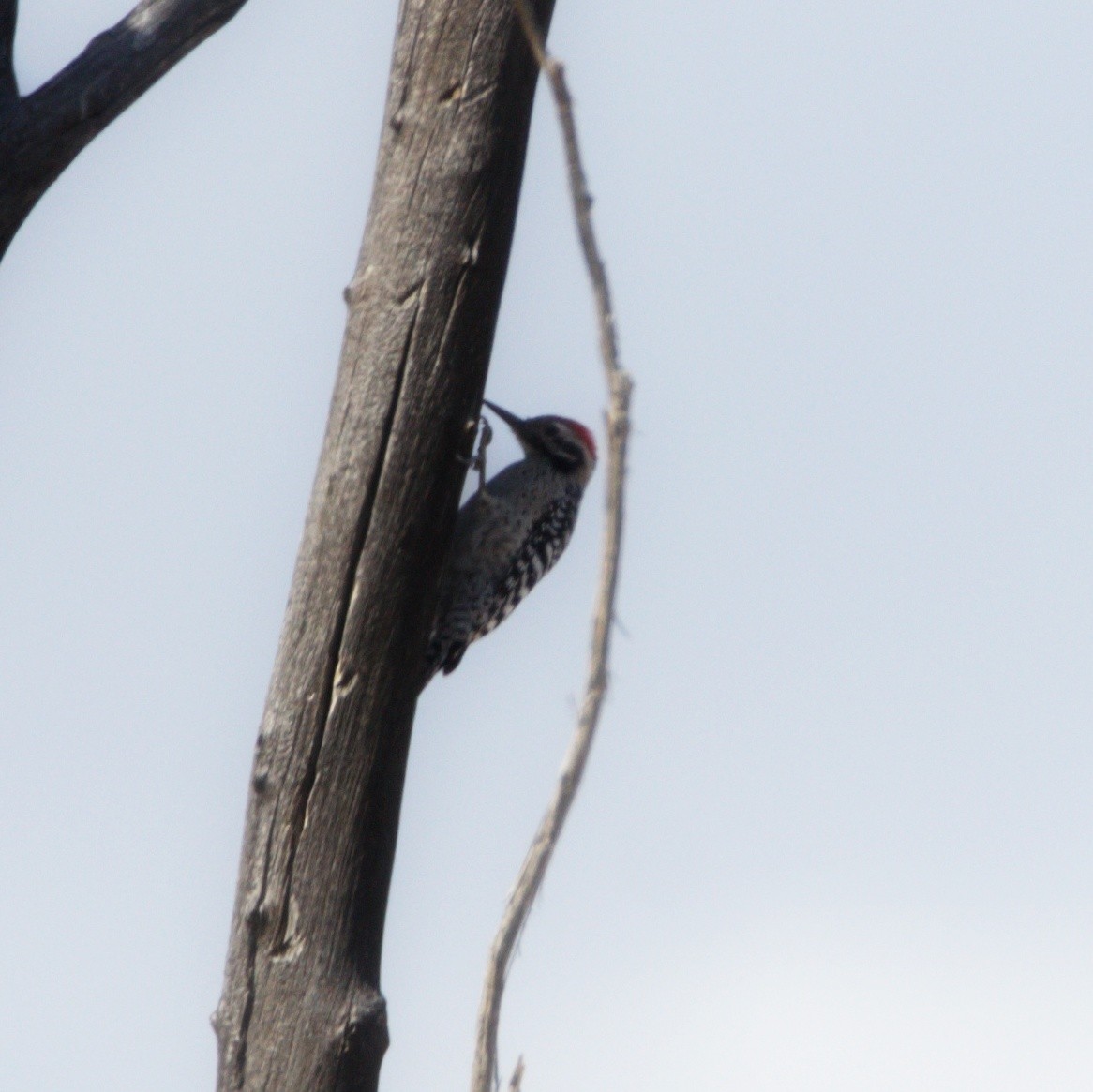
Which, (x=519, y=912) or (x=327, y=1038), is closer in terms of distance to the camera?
(x=519, y=912)

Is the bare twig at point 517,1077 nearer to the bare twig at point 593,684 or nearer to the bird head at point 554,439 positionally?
the bare twig at point 593,684

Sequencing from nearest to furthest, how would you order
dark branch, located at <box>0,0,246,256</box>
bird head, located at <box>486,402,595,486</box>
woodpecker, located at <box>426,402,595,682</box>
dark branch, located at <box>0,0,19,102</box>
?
dark branch, located at <box>0,0,246,256</box> → dark branch, located at <box>0,0,19,102</box> → woodpecker, located at <box>426,402,595,682</box> → bird head, located at <box>486,402,595,486</box>

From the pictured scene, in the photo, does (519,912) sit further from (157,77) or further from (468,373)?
(157,77)

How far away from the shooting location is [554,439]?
8.24 meters

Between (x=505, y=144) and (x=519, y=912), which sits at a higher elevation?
(x=505, y=144)

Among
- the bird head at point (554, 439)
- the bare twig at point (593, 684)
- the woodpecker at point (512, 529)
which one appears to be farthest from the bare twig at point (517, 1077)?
the bird head at point (554, 439)

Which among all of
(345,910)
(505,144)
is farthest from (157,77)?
(345,910)

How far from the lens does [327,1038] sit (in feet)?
10.9

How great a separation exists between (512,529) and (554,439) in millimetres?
887

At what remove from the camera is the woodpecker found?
23.6 ft

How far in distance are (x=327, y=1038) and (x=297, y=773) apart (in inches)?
21.7

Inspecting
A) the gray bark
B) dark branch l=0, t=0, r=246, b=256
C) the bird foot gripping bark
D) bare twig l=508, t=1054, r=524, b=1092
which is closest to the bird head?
the bird foot gripping bark

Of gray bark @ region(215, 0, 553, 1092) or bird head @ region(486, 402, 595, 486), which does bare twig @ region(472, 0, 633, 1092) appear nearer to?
gray bark @ region(215, 0, 553, 1092)

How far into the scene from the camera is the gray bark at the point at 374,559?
11.1 ft
